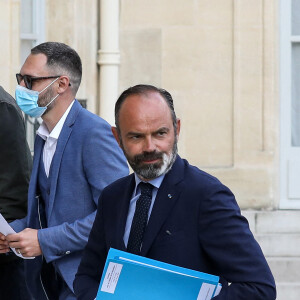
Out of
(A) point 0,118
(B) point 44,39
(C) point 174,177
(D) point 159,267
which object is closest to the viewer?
(D) point 159,267

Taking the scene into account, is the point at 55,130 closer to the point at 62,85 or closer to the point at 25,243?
the point at 62,85

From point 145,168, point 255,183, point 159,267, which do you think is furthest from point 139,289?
point 255,183

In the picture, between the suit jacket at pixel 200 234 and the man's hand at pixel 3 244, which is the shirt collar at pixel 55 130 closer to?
the man's hand at pixel 3 244

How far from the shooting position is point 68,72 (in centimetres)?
509

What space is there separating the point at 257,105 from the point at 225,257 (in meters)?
6.21

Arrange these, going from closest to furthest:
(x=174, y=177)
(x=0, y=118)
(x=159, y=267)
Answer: (x=159, y=267) → (x=174, y=177) → (x=0, y=118)

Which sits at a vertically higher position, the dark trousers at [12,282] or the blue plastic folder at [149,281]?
the blue plastic folder at [149,281]

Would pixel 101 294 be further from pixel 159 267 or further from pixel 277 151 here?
pixel 277 151

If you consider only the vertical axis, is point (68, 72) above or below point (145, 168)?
above

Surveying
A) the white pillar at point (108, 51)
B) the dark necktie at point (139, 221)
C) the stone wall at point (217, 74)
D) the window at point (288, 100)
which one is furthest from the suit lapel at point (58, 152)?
the window at point (288, 100)

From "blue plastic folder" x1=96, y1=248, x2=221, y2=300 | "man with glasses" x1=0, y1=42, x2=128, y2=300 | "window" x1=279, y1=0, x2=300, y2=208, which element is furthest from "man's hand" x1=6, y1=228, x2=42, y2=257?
"window" x1=279, y1=0, x2=300, y2=208

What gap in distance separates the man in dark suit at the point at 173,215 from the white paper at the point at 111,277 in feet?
0.63

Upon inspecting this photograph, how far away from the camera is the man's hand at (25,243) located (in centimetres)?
474

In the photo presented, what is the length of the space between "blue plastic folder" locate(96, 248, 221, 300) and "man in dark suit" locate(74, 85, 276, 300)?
3.3 inches
